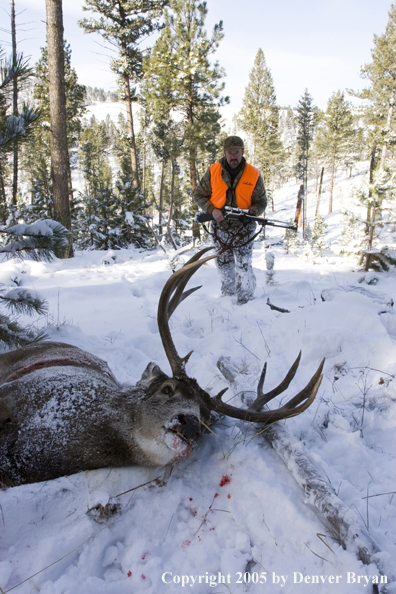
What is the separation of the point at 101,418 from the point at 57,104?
8.87 m

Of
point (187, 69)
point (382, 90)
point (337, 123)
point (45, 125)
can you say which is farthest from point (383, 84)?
point (45, 125)

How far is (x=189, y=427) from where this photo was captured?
6.89ft

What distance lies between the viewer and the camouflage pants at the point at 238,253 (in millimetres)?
5766

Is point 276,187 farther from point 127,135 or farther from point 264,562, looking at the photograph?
point 264,562

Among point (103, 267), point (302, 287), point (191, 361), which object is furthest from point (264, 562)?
point (103, 267)

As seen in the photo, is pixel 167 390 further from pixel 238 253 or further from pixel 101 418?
pixel 238 253

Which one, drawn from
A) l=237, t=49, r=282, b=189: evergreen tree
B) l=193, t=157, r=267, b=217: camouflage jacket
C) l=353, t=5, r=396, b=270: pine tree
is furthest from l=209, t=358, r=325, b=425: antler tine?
l=237, t=49, r=282, b=189: evergreen tree

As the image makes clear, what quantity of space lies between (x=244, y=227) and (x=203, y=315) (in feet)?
5.48

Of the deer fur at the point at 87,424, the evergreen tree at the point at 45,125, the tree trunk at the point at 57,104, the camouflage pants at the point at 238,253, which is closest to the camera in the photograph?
the deer fur at the point at 87,424

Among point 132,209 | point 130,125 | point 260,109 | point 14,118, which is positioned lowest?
point 132,209

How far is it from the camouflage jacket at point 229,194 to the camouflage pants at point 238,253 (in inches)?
11.5

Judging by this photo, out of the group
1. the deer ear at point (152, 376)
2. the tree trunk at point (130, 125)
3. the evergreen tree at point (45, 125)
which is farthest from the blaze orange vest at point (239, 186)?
the tree trunk at point (130, 125)

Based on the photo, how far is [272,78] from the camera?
35000 mm

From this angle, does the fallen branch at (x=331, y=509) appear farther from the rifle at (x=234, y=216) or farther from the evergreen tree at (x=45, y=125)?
the evergreen tree at (x=45, y=125)
